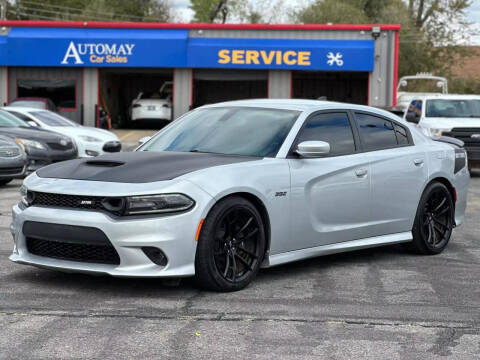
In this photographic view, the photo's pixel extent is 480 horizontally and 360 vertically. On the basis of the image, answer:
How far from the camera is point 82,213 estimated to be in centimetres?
584

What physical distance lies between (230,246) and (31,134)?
36.9ft

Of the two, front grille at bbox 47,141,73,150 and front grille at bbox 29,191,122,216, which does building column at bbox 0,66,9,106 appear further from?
front grille at bbox 29,191,122,216

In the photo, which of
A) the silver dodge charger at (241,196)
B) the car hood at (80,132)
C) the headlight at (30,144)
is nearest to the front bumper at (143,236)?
the silver dodge charger at (241,196)

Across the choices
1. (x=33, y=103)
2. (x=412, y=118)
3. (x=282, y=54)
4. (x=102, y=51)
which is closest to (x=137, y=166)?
(x=412, y=118)

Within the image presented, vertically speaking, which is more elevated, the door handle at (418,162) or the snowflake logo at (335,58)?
the snowflake logo at (335,58)

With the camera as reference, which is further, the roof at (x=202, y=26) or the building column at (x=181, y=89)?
the building column at (x=181, y=89)

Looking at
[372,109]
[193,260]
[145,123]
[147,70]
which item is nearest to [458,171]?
[372,109]

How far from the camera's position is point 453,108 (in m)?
19.9

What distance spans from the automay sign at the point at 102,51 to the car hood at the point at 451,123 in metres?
16.6

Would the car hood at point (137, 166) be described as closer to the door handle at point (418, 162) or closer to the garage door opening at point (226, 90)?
the door handle at point (418, 162)

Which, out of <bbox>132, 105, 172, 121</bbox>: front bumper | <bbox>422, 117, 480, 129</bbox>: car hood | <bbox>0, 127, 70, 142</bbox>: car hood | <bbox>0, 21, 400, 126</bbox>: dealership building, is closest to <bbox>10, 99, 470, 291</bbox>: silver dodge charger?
<bbox>0, 127, 70, 142</bbox>: car hood

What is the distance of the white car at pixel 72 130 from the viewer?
18.3 meters

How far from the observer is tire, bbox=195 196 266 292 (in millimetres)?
5949

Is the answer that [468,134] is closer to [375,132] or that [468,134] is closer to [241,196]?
[375,132]
